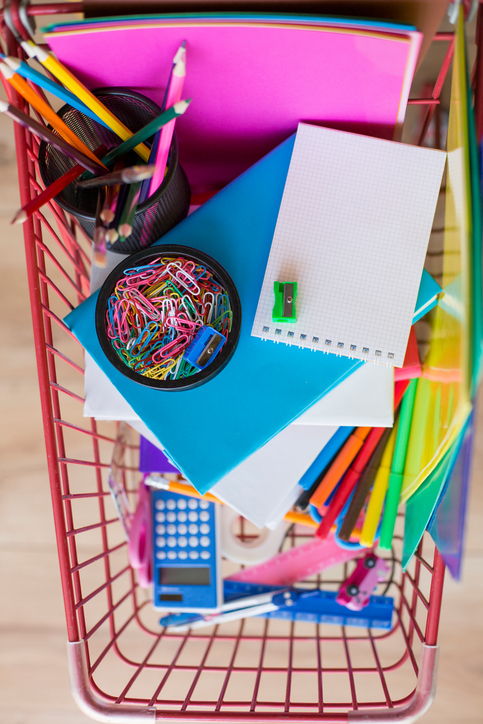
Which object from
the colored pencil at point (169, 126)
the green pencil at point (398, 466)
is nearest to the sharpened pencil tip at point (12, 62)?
the colored pencil at point (169, 126)

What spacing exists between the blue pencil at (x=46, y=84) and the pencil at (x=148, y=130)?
3 centimetres

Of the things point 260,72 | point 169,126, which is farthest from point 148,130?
point 260,72

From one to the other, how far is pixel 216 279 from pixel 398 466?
0.99 ft

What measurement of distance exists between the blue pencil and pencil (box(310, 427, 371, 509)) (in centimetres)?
41

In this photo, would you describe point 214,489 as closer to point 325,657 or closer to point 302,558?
point 302,558

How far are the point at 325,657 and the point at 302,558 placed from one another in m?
0.27

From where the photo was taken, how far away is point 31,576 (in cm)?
103

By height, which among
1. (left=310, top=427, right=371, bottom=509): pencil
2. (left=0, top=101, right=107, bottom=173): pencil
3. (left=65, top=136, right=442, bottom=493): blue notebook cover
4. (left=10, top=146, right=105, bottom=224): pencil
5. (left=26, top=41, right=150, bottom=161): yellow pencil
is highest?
(left=26, top=41, right=150, bottom=161): yellow pencil

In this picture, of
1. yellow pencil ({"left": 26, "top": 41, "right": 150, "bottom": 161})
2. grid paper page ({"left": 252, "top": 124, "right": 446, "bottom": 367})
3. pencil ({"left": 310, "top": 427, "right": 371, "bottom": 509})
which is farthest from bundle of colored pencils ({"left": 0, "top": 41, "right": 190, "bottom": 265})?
pencil ({"left": 310, "top": 427, "right": 371, "bottom": 509})

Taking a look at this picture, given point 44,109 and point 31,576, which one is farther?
point 31,576

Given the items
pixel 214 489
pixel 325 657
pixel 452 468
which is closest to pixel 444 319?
pixel 452 468

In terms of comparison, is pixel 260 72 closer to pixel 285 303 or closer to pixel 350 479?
pixel 285 303

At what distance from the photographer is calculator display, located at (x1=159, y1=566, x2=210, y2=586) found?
809 millimetres

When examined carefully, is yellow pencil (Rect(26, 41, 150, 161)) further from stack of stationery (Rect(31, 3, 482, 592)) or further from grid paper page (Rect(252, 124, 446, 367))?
grid paper page (Rect(252, 124, 446, 367))
